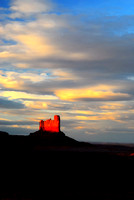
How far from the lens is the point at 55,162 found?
40.6 metres

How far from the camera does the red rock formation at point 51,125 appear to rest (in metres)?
99.9

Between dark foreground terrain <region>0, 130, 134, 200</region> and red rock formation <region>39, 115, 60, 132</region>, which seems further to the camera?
red rock formation <region>39, 115, 60, 132</region>

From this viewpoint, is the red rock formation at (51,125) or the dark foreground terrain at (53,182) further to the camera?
the red rock formation at (51,125)

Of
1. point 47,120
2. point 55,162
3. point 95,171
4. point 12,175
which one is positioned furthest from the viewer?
point 47,120

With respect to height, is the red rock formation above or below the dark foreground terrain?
above

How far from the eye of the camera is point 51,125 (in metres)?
103

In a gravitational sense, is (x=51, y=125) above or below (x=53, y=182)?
above

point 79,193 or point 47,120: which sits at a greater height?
point 47,120

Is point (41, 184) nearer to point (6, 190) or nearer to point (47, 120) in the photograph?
point (6, 190)

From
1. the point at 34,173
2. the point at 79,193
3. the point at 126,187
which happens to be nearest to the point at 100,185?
the point at 126,187

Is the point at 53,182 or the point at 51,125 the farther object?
the point at 51,125

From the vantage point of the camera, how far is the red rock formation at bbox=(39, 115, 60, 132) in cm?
9986

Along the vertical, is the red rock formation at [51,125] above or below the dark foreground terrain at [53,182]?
above

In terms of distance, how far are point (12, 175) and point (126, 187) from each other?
41.2 ft
